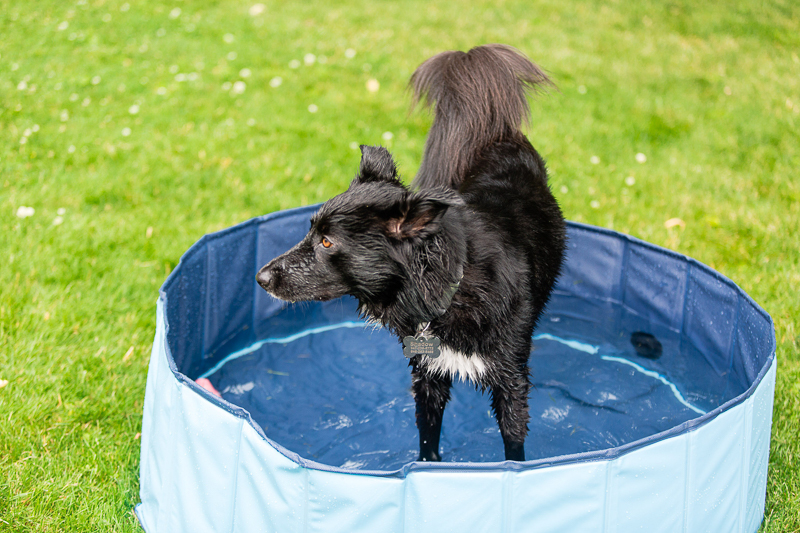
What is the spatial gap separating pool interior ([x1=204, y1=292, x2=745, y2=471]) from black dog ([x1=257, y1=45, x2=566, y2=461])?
0.42 m

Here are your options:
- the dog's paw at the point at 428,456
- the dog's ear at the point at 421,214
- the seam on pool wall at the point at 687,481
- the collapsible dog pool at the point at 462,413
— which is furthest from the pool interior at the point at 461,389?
the seam on pool wall at the point at 687,481

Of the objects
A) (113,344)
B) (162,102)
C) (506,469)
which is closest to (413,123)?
(162,102)

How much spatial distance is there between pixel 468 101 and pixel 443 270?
4.78 feet

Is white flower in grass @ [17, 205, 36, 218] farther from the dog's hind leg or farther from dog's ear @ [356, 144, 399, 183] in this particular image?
the dog's hind leg

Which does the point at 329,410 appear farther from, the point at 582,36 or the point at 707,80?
the point at 582,36

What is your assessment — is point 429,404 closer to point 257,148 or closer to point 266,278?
point 266,278

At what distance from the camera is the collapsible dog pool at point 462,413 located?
80.0 inches

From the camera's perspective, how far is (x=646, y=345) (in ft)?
12.9

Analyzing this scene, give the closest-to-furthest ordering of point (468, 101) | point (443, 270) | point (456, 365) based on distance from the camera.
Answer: point (443, 270)
point (456, 365)
point (468, 101)

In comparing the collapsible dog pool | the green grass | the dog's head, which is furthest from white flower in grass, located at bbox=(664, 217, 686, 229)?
the dog's head

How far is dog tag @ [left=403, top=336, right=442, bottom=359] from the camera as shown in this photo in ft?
8.35

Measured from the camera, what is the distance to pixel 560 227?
130 inches

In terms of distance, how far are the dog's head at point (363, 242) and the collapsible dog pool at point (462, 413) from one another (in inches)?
21.9

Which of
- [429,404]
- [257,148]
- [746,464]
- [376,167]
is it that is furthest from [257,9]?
[746,464]
